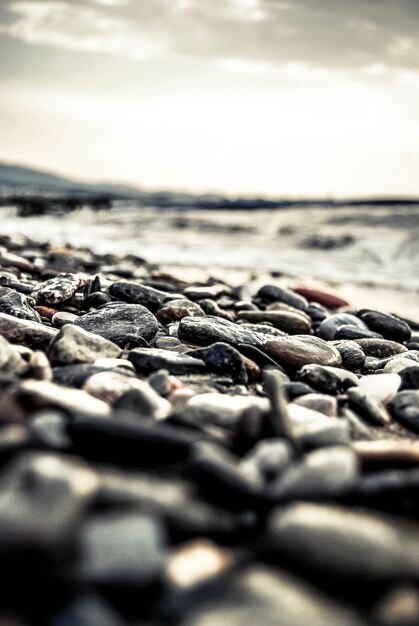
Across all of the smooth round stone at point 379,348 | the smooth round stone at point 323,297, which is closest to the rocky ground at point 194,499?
the smooth round stone at point 379,348

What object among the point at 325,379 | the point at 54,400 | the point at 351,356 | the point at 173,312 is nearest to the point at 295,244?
the point at 173,312

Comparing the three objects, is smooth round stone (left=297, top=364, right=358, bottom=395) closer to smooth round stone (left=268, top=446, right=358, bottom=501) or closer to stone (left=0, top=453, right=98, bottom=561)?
smooth round stone (left=268, top=446, right=358, bottom=501)

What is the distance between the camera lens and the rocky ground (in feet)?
2.46

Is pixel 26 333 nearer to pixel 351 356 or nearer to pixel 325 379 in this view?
pixel 325 379

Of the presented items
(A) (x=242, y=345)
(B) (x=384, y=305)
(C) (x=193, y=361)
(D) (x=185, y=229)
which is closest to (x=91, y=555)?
(C) (x=193, y=361)

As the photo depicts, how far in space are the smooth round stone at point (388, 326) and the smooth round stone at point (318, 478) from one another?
216 centimetres

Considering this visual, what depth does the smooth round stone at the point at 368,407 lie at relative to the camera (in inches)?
62.9

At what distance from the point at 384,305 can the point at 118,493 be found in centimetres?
451

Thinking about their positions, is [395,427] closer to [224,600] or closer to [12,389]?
[224,600]

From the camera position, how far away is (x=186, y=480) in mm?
1026

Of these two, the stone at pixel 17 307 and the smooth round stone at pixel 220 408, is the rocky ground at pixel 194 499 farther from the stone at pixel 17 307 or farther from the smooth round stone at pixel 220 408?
the stone at pixel 17 307

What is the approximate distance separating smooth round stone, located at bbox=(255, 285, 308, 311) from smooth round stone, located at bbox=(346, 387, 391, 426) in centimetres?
185

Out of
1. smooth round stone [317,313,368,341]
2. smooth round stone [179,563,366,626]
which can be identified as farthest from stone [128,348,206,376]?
smooth round stone [317,313,368,341]

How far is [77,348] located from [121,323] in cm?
49
